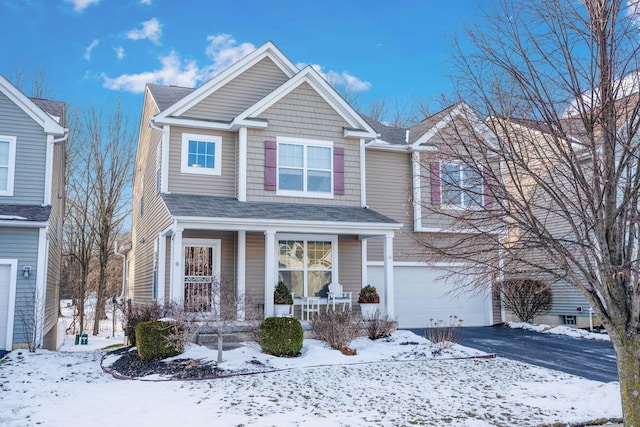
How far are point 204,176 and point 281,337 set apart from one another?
18.1 ft

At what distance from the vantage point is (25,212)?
13.1 meters

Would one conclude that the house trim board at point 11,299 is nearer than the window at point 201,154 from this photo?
Yes

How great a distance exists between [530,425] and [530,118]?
3.81 metres

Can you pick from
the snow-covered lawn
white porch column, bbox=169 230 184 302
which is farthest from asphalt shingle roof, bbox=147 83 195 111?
the snow-covered lawn

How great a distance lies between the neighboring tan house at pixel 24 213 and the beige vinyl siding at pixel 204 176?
2.87 m

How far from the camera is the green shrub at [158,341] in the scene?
10719 millimetres

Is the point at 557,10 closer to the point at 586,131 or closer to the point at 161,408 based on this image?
the point at 586,131

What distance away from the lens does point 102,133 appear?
24594mm

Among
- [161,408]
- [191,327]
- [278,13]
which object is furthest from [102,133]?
[161,408]

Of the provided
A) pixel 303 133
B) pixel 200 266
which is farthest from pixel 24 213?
pixel 303 133

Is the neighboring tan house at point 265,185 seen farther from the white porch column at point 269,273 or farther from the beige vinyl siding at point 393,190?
the beige vinyl siding at point 393,190

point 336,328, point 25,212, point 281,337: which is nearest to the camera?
point 281,337

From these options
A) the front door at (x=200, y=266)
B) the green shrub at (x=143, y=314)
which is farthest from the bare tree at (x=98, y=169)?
the front door at (x=200, y=266)

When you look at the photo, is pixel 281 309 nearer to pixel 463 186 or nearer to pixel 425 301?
pixel 425 301
